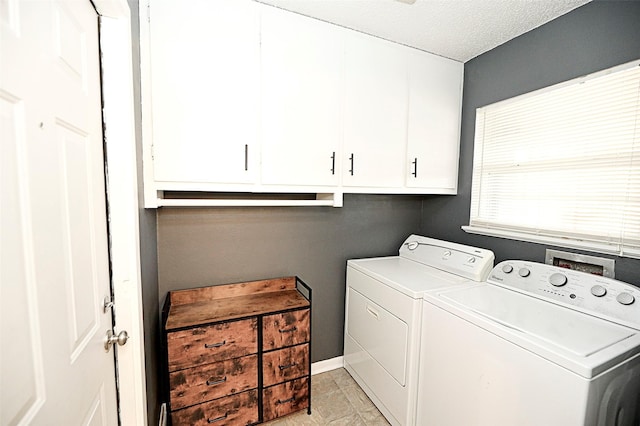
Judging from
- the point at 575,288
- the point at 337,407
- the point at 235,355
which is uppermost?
the point at 575,288

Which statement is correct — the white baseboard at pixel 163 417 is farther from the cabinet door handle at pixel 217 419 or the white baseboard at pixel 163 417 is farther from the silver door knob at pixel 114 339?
the silver door knob at pixel 114 339

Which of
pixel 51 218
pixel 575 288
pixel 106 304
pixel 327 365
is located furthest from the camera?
pixel 327 365

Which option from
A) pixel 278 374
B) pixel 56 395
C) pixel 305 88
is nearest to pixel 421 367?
pixel 278 374

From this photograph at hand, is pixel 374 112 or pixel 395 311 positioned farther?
pixel 374 112

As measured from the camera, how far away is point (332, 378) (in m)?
2.25

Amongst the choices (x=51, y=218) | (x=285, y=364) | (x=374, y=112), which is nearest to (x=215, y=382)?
(x=285, y=364)

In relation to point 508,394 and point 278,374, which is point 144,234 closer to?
point 278,374

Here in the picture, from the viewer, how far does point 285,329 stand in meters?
1.76

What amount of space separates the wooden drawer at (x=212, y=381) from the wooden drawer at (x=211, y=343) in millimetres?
37

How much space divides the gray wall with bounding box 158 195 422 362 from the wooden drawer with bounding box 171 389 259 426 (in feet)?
2.25

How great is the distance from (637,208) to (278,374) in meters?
2.16

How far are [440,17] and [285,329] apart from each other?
7.10 ft

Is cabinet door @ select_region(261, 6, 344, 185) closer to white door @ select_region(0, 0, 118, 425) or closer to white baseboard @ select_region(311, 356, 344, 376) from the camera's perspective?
white door @ select_region(0, 0, 118, 425)

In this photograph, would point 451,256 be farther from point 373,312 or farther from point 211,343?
point 211,343
